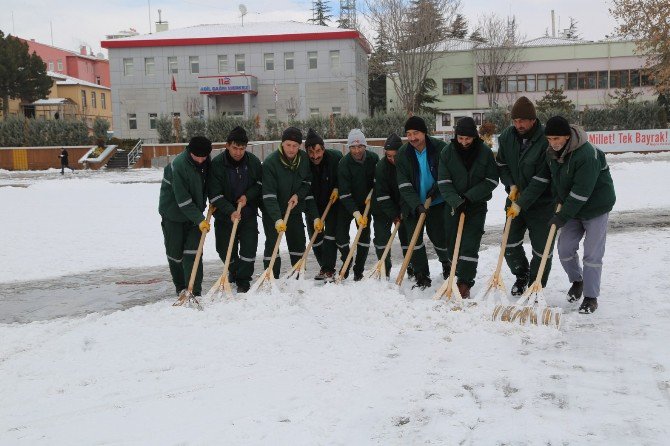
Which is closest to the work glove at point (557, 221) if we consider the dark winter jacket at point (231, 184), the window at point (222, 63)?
the dark winter jacket at point (231, 184)

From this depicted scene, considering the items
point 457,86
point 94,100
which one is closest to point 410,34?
point 457,86

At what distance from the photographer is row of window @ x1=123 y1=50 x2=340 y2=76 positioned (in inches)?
1583

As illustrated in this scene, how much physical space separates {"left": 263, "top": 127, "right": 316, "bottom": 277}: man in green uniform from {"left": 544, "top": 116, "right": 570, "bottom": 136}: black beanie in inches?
91.5

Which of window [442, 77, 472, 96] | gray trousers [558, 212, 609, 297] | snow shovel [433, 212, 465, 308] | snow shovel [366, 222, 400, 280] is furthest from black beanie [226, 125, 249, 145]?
window [442, 77, 472, 96]

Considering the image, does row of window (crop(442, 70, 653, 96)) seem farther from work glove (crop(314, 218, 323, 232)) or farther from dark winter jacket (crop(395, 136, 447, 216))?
work glove (crop(314, 218, 323, 232))

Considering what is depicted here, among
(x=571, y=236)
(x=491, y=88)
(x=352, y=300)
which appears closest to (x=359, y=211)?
(x=352, y=300)

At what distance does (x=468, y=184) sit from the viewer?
6.04 metres

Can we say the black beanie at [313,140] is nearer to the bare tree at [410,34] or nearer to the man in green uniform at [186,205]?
the man in green uniform at [186,205]

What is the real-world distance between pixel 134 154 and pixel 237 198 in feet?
85.4

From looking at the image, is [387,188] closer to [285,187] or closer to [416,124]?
[416,124]

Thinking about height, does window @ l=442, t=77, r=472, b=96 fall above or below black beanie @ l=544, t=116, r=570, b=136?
above

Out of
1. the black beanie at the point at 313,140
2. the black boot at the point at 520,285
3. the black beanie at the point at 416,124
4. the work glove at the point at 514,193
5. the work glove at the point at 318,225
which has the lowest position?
the black boot at the point at 520,285

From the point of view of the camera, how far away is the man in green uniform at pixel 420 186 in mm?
6266

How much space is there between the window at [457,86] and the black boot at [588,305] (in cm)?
4359
